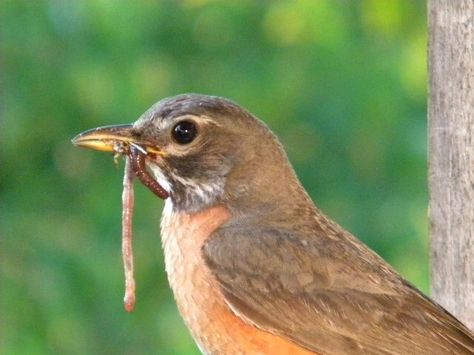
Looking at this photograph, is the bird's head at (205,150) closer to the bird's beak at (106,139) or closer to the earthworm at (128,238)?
the bird's beak at (106,139)

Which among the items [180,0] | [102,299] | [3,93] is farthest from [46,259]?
[180,0]

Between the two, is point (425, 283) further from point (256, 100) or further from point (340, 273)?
point (340, 273)

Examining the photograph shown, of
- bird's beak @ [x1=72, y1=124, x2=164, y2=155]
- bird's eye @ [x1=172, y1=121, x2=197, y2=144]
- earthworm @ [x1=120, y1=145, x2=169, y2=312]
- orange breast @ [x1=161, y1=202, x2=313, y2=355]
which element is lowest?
orange breast @ [x1=161, y1=202, x2=313, y2=355]

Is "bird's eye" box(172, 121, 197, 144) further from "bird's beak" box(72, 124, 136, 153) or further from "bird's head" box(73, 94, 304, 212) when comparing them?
"bird's beak" box(72, 124, 136, 153)

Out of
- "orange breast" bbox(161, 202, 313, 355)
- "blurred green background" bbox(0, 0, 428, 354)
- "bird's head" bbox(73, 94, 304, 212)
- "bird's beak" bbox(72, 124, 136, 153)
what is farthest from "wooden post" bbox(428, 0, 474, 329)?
"blurred green background" bbox(0, 0, 428, 354)

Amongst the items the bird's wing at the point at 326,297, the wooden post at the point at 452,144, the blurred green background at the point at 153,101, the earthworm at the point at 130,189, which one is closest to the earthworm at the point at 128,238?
the earthworm at the point at 130,189

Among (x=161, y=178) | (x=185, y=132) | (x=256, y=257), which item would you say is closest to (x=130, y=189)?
(x=161, y=178)
